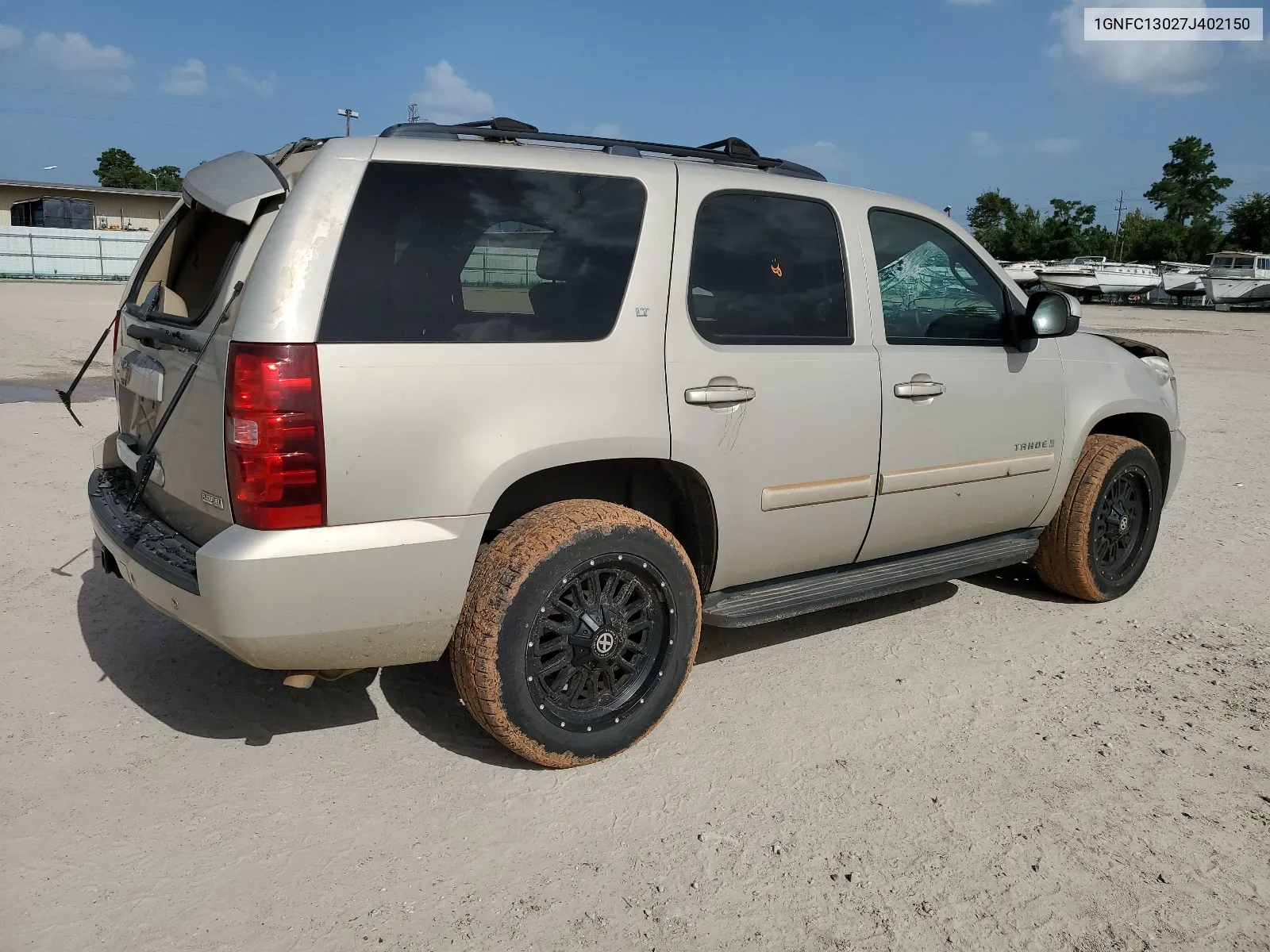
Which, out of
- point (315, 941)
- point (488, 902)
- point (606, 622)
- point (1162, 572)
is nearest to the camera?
point (315, 941)

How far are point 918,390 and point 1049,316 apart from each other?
78cm

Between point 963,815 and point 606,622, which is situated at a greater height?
point 606,622

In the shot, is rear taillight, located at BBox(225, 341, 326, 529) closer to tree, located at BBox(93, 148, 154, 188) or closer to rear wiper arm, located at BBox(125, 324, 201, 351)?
rear wiper arm, located at BBox(125, 324, 201, 351)

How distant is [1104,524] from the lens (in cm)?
504

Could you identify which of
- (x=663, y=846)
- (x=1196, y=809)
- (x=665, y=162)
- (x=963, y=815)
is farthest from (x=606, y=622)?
(x=1196, y=809)

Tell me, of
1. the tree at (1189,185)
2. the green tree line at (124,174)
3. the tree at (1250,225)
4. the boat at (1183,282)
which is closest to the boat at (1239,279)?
the boat at (1183,282)

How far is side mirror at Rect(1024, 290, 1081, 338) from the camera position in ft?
14.2

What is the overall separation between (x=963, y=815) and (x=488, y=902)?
1482 mm

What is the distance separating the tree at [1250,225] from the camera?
174 feet

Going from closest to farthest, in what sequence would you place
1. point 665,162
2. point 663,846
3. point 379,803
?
point 663,846 < point 379,803 < point 665,162

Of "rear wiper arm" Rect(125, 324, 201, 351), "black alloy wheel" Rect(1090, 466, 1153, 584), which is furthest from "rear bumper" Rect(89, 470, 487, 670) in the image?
"black alloy wheel" Rect(1090, 466, 1153, 584)

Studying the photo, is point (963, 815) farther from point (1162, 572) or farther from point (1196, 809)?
point (1162, 572)

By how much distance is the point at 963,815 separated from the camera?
123 inches

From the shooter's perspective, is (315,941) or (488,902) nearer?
(315,941)
